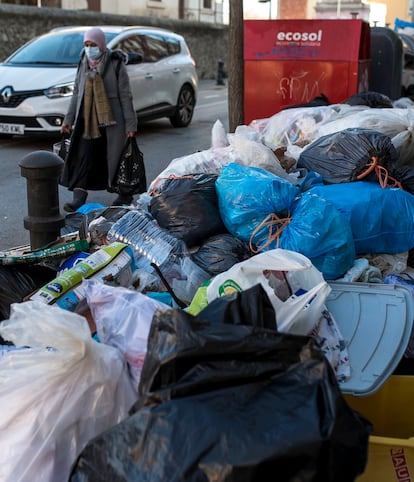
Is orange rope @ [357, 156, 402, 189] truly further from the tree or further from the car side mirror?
the car side mirror

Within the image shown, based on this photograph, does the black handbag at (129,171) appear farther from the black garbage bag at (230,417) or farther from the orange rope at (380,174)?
the black garbage bag at (230,417)

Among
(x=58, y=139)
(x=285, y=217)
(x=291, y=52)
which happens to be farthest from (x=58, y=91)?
(x=285, y=217)

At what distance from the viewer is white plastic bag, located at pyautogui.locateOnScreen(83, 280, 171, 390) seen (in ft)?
6.89

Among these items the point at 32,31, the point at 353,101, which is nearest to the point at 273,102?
the point at 353,101

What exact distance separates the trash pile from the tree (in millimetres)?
2310

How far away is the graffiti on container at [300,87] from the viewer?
282 inches

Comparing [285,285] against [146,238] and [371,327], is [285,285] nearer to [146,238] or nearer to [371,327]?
[371,327]

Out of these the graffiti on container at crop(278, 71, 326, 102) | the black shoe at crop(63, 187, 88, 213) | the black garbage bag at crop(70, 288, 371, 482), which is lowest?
the black shoe at crop(63, 187, 88, 213)

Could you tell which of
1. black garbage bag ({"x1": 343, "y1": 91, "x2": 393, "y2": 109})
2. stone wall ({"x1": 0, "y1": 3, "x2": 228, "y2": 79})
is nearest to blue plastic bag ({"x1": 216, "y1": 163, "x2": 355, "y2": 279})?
black garbage bag ({"x1": 343, "y1": 91, "x2": 393, "y2": 109})

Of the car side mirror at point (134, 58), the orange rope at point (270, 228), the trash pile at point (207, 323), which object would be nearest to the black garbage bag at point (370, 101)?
the trash pile at point (207, 323)

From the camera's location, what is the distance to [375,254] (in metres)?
3.33

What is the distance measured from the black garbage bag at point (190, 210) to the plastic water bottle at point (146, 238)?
0.05 metres

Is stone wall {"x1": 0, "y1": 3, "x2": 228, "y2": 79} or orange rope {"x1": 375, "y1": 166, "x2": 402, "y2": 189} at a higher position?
orange rope {"x1": 375, "y1": 166, "x2": 402, "y2": 189}

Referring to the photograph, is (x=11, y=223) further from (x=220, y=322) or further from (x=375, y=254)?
(x=220, y=322)
